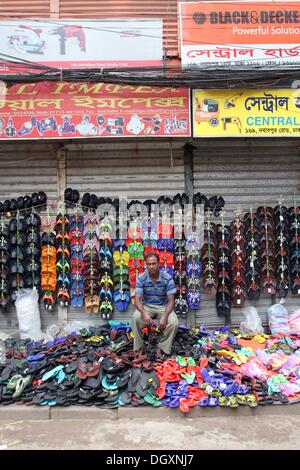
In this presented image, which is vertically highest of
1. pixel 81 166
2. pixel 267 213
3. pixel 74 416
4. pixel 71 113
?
pixel 71 113

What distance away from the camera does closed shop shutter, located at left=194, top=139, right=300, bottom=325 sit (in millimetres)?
6980

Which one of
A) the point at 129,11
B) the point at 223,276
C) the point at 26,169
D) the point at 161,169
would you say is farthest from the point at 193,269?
the point at 129,11

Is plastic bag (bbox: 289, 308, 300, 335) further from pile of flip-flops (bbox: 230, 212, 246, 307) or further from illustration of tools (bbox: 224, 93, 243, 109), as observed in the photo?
illustration of tools (bbox: 224, 93, 243, 109)

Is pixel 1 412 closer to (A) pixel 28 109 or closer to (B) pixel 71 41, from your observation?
(A) pixel 28 109

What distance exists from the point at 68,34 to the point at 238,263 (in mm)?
4143

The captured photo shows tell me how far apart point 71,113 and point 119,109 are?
668 millimetres

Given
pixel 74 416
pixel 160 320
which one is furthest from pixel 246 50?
pixel 74 416

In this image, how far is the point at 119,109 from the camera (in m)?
6.23

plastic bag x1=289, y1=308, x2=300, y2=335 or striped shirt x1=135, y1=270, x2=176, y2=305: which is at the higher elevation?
striped shirt x1=135, y1=270, x2=176, y2=305

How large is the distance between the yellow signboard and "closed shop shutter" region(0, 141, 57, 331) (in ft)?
7.73

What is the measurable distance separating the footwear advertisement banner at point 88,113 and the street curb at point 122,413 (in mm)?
3562

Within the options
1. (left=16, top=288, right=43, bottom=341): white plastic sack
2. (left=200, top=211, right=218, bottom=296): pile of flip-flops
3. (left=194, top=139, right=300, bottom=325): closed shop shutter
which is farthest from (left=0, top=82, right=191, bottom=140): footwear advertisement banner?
(left=16, top=288, right=43, bottom=341): white plastic sack

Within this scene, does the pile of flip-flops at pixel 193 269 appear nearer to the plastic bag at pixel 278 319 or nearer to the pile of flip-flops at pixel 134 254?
the pile of flip-flops at pixel 134 254

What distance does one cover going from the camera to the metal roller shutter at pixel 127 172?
22.7 feet
